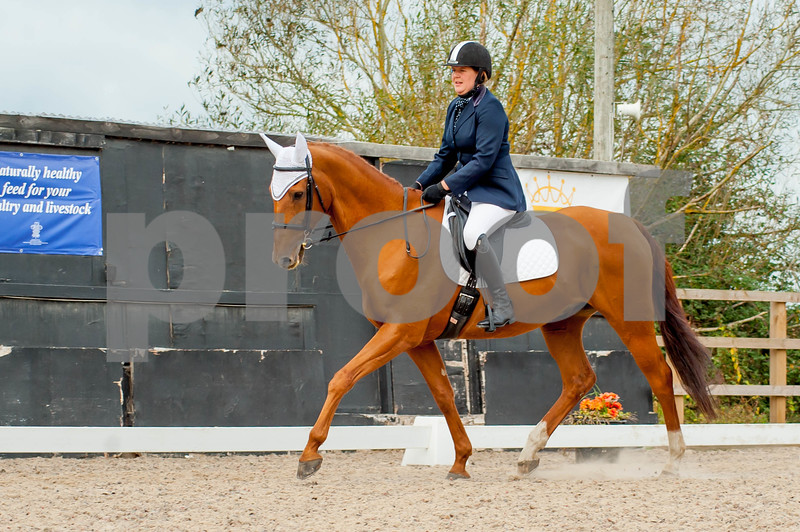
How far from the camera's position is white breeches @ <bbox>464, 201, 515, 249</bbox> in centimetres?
520

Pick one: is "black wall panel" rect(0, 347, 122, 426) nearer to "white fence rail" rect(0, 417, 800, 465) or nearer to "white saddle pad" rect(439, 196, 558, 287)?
"white fence rail" rect(0, 417, 800, 465)

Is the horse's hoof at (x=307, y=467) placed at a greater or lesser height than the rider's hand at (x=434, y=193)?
lesser

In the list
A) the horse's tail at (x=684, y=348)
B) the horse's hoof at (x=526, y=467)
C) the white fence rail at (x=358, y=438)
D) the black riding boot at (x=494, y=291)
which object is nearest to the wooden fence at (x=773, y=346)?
the white fence rail at (x=358, y=438)

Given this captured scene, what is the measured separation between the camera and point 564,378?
603cm

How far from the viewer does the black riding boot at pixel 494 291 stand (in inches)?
205

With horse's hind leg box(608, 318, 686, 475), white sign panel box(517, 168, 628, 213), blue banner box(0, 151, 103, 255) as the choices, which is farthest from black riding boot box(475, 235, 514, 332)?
blue banner box(0, 151, 103, 255)

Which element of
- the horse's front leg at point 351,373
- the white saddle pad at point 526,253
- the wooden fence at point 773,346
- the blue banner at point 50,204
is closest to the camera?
the horse's front leg at point 351,373

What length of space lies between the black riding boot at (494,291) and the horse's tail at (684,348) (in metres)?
1.49

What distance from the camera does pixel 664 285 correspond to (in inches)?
240

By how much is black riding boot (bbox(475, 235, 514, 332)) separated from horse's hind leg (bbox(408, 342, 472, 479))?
1.53 ft

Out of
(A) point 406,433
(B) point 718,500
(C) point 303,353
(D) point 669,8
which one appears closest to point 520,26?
(D) point 669,8

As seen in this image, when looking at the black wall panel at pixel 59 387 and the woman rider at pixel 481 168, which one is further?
the black wall panel at pixel 59 387

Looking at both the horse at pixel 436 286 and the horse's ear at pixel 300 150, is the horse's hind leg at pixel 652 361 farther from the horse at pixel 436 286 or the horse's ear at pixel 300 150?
the horse's ear at pixel 300 150

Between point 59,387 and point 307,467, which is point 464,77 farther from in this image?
point 59,387
